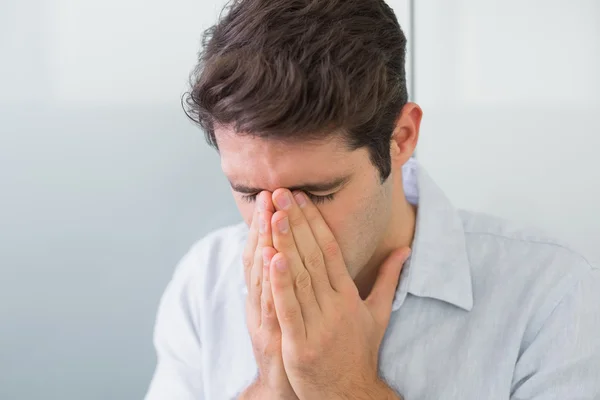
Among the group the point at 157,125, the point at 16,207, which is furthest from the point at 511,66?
the point at 16,207

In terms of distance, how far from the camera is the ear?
1021mm

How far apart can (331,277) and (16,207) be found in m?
0.73

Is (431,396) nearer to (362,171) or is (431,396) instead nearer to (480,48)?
(362,171)

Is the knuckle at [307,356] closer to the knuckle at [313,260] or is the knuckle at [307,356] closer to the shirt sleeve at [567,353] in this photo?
the knuckle at [313,260]

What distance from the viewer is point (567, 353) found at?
945mm

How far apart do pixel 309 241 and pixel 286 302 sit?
0.29 feet

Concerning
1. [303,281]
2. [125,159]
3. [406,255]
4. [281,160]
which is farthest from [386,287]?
[125,159]

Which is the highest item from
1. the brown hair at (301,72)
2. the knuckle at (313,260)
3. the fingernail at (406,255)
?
the brown hair at (301,72)

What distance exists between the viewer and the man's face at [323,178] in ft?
2.87

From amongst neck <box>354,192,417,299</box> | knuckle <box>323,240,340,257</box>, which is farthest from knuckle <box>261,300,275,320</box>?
neck <box>354,192,417,299</box>

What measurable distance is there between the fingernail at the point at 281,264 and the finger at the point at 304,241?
0.03 meters

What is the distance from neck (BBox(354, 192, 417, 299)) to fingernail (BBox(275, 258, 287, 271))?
238 mm

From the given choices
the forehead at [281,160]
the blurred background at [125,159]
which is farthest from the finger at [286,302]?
the blurred background at [125,159]

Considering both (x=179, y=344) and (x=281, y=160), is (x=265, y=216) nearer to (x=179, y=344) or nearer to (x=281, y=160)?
(x=281, y=160)
